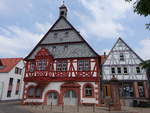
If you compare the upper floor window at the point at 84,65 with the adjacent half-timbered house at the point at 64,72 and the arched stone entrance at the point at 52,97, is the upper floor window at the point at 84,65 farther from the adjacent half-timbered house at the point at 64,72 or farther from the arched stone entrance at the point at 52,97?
the arched stone entrance at the point at 52,97

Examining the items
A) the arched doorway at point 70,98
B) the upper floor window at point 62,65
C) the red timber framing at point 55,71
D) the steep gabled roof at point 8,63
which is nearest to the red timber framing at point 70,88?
the arched doorway at point 70,98

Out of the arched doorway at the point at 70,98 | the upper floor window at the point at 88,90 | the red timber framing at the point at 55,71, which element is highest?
the red timber framing at the point at 55,71

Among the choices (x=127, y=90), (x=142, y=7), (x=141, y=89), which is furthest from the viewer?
(x=127, y=90)

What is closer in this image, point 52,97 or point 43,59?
point 52,97

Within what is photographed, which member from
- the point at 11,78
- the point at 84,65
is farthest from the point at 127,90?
the point at 11,78

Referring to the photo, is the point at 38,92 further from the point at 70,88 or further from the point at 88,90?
the point at 88,90

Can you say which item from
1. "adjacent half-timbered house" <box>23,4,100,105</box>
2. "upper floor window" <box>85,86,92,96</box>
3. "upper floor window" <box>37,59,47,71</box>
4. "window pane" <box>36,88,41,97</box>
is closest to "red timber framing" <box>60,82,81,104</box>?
"adjacent half-timbered house" <box>23,4,100,105</box>

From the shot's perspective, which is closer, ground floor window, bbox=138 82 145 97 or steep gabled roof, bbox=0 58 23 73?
ground floor window, bbox=138 82 145 97

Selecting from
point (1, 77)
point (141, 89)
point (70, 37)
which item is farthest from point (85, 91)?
point (1, 77)

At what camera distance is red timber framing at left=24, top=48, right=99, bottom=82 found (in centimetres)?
2006

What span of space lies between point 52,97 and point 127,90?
13.3m

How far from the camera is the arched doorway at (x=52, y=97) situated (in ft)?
66.7

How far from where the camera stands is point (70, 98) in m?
20.0

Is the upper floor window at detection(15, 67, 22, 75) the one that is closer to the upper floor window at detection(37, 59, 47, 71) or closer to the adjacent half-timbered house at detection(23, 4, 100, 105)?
the adjacent half-timbered house at detection(23, 4, 100, 105)
